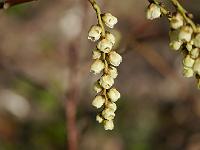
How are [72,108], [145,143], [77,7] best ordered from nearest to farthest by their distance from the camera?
[72,108]
[145,143]
[77,7]

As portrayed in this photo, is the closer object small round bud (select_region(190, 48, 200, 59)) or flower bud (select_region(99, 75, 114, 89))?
small round bud (select_region(190, 48, 200, 59))

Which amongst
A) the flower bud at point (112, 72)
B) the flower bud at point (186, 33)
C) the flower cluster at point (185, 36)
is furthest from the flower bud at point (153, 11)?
the flower bud at point (112, 72)

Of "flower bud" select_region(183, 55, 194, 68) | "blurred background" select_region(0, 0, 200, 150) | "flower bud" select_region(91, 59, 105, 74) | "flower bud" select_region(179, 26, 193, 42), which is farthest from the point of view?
"blurred background" select_region(0, 0, 200, 150)

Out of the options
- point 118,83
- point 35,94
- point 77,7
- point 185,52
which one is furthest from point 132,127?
point 185,52

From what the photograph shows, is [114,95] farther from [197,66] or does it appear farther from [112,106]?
[197,66]

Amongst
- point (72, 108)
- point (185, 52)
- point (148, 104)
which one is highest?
point (148, 104)

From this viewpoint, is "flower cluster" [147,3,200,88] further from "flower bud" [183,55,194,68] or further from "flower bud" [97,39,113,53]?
"flower bud" [97,39,113,53]

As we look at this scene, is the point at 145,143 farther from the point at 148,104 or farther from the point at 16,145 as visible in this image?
the point at 16,145

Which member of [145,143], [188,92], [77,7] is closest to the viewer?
[145,143]

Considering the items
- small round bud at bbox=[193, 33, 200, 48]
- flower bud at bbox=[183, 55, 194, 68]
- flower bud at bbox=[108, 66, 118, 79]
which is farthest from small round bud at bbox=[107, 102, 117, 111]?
small round bud at bbox=[193, 33, 200, 48]
